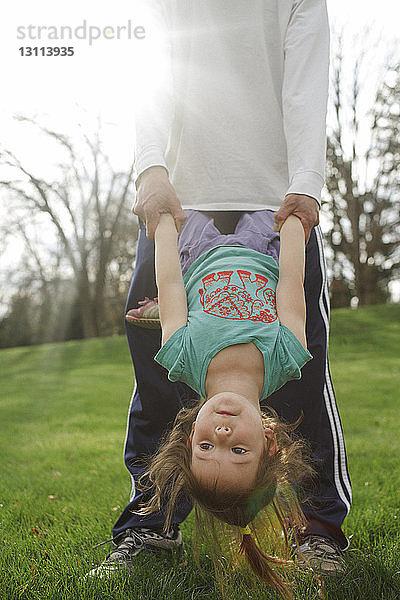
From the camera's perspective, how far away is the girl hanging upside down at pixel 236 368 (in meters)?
1.99

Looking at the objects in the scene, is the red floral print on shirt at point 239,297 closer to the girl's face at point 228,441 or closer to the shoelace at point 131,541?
the girl's face at point 228,441

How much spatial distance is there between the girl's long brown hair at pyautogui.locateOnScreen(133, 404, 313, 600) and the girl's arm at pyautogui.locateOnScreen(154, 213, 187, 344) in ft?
1.51

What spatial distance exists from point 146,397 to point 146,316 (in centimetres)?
43

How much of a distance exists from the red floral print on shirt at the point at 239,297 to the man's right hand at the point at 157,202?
0.25m

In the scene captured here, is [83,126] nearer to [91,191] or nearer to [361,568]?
[91,191]

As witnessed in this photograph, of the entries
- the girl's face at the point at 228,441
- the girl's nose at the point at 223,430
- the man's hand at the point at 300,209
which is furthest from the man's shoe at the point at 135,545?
the man's hand at the point at 300,209

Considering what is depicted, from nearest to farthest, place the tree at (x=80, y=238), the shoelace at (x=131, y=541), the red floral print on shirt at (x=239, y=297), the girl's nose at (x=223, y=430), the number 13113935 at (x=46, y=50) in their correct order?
1. the girl's nose at (x=223, y=430)
2. the red floral print on shirt at (x=239, y=297)
3. the shoelace at (x=131, y=541)
4. the number 13113935 at (x=46, y=50)
5. the tree at (x=80, y=238)

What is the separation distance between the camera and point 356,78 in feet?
57.7

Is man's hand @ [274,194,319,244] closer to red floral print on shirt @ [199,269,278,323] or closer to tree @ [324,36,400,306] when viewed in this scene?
red floral print on shirt @ [199,269,278,323]

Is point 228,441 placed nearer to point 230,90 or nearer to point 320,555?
point 320,555

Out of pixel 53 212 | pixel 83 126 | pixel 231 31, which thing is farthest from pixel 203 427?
pixel 53 212

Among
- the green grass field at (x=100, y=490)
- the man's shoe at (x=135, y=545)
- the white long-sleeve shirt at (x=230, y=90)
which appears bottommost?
the green grass field at (x=100, y=490)

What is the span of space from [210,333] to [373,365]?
7.95 m

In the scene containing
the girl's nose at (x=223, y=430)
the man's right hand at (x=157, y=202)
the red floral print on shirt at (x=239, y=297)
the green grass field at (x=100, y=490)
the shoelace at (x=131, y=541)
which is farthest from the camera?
the shoelace at (x=131, y=541)
